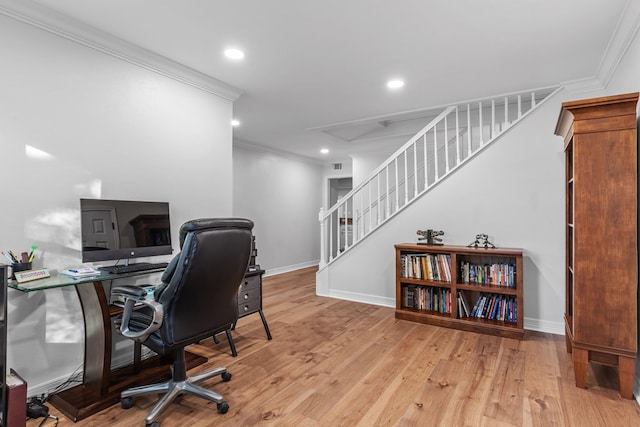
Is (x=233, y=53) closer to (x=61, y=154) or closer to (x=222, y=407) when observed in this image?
(x=61, y=154)

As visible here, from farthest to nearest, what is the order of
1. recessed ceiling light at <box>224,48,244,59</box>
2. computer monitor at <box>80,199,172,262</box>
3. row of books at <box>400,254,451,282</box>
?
row of books at <box>400,254,451,282</box>
recessed ceiling light at <box>224,48,244,59</box>
computer monitor at <box>80,199,172,262</box>

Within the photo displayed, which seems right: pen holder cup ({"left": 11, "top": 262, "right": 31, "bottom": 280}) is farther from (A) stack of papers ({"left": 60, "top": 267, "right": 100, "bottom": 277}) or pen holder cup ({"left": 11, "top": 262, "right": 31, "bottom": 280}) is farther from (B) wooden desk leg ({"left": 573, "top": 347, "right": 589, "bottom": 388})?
(B) wooden desk leg ({"left": 573, "top": 347, "right": 589, "bottom": 388})

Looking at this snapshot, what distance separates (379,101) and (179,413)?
3411 millimetres

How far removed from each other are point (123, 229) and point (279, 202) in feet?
14.3

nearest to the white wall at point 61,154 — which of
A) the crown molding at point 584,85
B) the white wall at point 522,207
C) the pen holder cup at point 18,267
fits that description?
the pen holder cup at point 18,267

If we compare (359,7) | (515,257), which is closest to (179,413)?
(359,7)

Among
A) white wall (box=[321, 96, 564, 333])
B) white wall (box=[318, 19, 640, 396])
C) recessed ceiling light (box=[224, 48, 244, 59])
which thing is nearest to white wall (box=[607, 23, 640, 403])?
white wall (box=[318, 19, 640, 396])

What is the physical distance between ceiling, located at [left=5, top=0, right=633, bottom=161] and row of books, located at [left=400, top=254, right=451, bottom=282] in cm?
174

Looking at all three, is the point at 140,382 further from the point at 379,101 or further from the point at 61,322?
the point at 379,101

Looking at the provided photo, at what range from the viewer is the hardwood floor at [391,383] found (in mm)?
1938

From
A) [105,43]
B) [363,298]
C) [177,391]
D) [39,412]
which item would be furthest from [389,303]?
[105,43]

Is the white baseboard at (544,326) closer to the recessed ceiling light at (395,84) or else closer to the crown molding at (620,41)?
the crown molding at (620,41)

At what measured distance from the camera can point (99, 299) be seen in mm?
2086

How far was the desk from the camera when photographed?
196 cm
